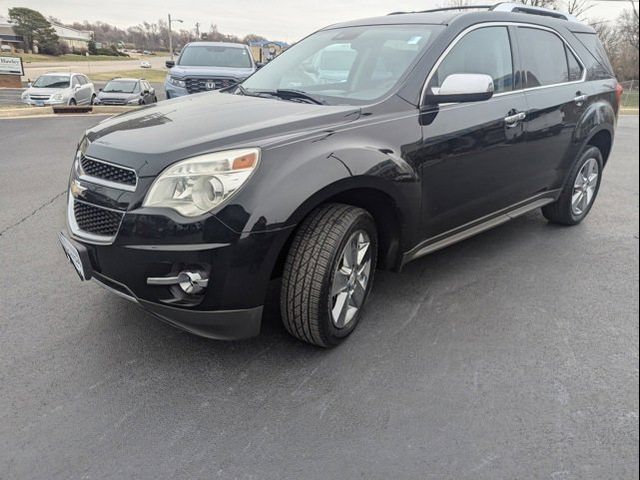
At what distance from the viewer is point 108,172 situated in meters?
2.48

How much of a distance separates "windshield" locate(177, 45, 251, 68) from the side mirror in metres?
9.08

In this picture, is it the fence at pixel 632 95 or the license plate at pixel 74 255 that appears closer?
the fence at pixel 632 95

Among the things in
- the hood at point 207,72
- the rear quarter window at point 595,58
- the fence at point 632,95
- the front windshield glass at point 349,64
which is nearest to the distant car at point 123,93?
the hood at point 207,72

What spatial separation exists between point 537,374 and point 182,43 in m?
11.6

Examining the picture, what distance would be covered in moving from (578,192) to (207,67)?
8638 mm

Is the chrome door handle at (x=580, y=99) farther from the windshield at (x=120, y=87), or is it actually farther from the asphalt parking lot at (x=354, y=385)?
the windshield at (x=120, y=87)

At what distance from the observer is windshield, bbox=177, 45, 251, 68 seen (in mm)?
11180

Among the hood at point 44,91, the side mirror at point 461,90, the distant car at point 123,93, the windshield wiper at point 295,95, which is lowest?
the distant car at point 123,93

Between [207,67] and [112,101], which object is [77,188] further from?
[112,101]

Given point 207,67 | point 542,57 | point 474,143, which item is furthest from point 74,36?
point 474,143

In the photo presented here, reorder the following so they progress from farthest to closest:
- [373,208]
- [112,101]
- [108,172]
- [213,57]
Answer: [112,101], [213,57], [373,208], [108,172]

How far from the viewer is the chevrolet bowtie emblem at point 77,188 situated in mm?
2582

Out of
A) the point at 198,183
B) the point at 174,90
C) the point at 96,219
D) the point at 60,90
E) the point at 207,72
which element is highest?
the point at 198,183

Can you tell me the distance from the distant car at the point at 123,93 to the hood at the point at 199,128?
14518 mm
